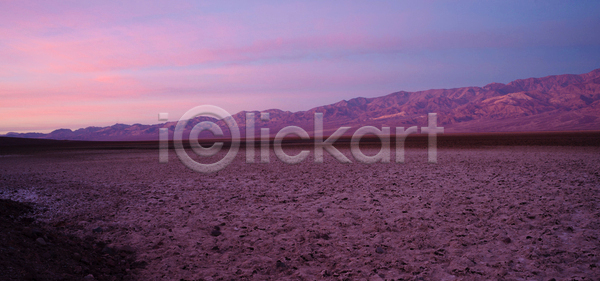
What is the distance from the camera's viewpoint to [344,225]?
7.18 metres

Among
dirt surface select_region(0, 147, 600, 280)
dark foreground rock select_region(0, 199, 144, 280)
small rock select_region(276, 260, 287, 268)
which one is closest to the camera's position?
dark foreground rock select_region(0, 199, 144, 280)

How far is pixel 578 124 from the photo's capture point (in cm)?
15638

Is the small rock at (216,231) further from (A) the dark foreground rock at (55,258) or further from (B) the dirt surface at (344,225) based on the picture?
(A) the dark foreground rock at (55,258)

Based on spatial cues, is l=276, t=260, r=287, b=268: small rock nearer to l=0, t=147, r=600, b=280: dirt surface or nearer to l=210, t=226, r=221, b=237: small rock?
l=0, t=147, r=600, b=280: dirt surface

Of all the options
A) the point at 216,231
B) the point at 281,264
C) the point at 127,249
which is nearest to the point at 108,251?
the point at 127,249

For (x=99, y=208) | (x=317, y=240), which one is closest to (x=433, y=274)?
(x=317, y=240)

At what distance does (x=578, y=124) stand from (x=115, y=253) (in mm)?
200116

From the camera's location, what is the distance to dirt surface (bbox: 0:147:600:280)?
514 centimetres

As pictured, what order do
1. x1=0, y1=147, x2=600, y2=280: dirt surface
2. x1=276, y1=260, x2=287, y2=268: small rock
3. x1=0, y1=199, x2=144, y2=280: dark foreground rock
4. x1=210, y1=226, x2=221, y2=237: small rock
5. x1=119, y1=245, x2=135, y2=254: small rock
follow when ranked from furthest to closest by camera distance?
x1=210, y1=226, x2=221, y2=237: small rock
x1=119, y1=245, x2=135, y2=254: small rock
x1=276, y1=260, x2=287, y2=268: small rock
x1=0, y1=147, x2=600, y2=280: dirt surface
x1=0, y1=199, x2=144, y2=280: dark foreground rock

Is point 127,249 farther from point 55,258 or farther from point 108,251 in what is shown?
point 55,258

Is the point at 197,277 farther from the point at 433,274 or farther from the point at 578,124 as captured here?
the point at 578,124

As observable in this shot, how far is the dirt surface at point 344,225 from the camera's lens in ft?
16.9

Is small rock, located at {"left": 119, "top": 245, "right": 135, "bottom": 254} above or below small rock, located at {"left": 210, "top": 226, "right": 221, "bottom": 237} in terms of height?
below

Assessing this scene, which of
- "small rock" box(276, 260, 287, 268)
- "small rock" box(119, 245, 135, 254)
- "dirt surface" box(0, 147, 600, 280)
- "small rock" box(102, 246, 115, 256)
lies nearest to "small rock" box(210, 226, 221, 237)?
"dirt surface" box(0, 147, 600, 280)
